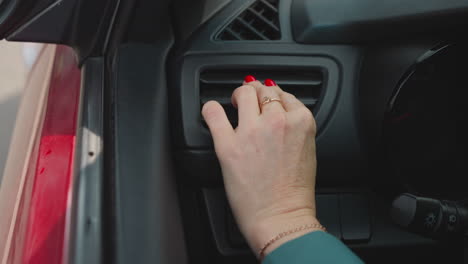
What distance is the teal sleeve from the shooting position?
0.71 metres

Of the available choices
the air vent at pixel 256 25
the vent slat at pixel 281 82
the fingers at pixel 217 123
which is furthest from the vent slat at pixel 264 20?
the fingers at pixel 217 123

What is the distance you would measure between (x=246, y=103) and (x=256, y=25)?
226mm

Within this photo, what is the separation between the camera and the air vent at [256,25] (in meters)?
1.00

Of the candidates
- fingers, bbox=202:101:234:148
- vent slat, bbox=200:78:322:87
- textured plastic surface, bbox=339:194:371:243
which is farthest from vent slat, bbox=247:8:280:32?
textured plastic surface, bbox=339:194:371:243

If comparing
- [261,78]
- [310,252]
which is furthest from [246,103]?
[310,252]

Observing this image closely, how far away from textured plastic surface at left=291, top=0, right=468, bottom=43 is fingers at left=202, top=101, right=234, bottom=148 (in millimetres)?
253

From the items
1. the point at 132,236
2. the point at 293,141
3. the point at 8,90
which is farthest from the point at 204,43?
the point at 8,90

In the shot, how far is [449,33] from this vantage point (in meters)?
1.08

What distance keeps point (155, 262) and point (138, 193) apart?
118 mm

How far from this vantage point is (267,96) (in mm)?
882

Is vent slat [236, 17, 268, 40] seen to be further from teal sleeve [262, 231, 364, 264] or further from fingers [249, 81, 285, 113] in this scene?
teal sleeve [262, 231, 364, 264]

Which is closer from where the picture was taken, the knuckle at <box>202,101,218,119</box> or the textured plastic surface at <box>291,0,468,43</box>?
the knuckle at <box>202,101,218,119</box>

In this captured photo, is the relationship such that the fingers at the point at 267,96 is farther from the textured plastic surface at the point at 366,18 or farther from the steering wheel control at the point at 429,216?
the steering wheel control at the point at 429,216

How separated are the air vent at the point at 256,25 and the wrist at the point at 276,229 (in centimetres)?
39
